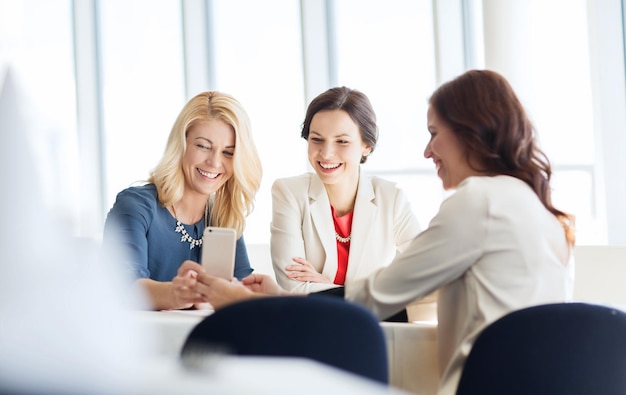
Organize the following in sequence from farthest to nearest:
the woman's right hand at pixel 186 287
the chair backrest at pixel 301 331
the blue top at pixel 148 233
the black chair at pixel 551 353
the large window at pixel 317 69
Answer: the large window at pixel 317 69, the blue top at pixel 148 233, the woman's right hand at pixel 186 287, the black chair at pixel 551 353, the chair backrest at pixel 301 331

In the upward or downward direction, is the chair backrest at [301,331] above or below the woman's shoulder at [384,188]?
below

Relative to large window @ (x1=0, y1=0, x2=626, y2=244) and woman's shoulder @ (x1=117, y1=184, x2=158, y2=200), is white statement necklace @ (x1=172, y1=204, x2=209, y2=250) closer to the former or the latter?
woman's shoulder @ (x1=117, y1=184, x2=158, y2=200)

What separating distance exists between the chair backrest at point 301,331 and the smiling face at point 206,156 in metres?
1.80

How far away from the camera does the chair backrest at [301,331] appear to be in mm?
1526

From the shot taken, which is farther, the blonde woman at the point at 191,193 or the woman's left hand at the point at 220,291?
the blonde woman at the point at 191,193

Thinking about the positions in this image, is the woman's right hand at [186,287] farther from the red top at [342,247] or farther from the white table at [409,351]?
the red top at [342,247]

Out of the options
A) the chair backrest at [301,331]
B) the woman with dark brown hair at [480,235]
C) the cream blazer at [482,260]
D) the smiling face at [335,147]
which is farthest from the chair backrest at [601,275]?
the chair backrest at [301,331]

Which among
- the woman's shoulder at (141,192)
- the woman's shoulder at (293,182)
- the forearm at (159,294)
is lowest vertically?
the forearm at (159,294)

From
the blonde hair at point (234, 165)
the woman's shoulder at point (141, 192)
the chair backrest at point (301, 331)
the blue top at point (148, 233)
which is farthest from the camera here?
the blonde hair at point (234, 165)

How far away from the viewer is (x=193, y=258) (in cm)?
325

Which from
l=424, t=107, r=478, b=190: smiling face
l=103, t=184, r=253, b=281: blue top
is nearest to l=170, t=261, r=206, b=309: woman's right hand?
l=103, t=184, r=253, b=281: blue top

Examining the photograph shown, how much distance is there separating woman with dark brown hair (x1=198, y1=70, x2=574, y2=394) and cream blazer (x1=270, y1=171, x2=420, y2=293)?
123 cm

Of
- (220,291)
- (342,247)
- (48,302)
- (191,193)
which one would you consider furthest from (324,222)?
(48,302)

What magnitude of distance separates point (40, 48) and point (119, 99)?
95 centimetres
